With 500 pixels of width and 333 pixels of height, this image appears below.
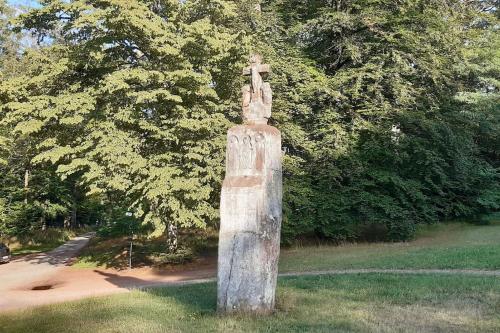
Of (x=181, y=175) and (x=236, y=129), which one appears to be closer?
(x=236, y=129)

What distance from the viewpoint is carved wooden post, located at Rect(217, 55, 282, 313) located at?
316 inches

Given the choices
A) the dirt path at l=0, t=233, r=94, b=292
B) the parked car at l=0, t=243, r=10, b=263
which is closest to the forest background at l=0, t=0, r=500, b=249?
the dirt path at l=0, t=233, r=94, b=292

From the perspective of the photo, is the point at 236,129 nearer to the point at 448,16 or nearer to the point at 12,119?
the point at 12,119

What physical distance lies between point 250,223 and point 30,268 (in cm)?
1619

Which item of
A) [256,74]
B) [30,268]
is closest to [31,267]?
[30,268]

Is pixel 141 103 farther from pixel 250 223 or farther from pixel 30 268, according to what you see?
pixel 250 223

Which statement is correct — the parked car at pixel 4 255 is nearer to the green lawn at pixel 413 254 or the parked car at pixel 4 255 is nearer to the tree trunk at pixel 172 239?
the tree trunk at pixel 172 239

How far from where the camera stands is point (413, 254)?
53.7 ft

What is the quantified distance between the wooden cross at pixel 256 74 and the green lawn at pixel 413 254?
7.39m

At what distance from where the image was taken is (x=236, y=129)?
28.6ft

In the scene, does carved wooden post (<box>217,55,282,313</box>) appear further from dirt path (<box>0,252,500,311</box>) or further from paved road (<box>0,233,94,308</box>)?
paved road (<box>0,233,94,308</box>)

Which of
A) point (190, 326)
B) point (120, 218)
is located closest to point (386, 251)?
point (120, 218)

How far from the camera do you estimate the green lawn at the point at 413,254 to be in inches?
558

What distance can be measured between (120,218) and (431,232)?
48.0 ft
